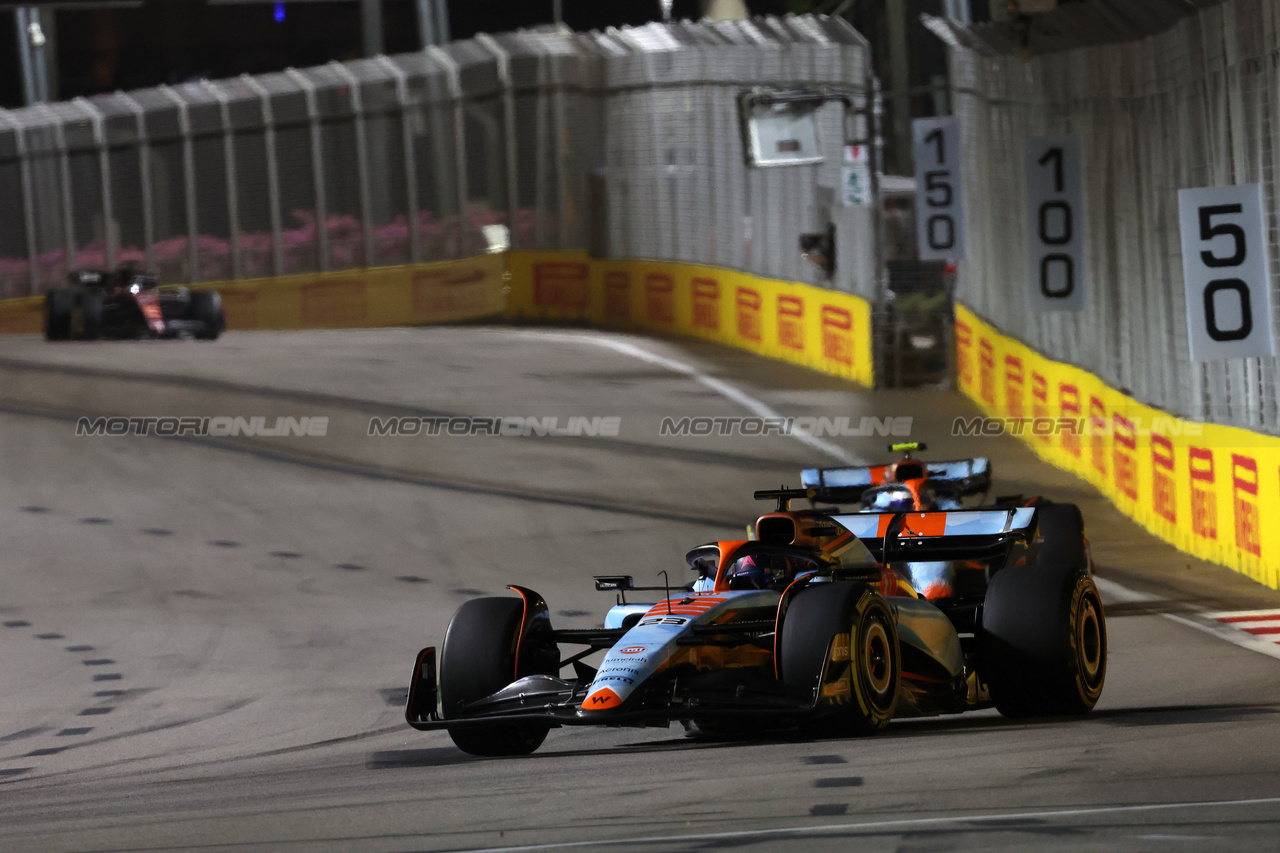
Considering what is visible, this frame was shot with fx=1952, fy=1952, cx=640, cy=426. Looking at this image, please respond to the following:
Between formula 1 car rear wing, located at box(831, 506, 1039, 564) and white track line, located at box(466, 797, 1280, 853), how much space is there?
3701mm

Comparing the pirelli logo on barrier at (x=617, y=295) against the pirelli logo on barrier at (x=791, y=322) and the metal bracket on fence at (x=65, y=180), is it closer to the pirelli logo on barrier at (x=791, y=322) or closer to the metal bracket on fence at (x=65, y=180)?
the pirelli logo on barrier at (x=791, y=322)

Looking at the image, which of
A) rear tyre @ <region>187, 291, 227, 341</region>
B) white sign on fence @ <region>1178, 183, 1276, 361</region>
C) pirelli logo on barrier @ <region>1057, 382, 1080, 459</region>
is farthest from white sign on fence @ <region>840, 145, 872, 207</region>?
white sign on fence @ <region>1178, 183, 1276, 361</region>

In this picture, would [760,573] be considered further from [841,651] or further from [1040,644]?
[1040,644]

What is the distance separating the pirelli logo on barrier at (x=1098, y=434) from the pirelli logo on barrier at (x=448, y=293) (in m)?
18.1

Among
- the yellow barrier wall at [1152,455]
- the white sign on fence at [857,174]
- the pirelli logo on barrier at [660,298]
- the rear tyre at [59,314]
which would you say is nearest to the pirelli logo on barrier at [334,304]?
the pirelli logo on barrier at [660,298]

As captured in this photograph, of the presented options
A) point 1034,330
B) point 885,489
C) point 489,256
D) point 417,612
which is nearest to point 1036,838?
point 885,489

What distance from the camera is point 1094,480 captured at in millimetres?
16938

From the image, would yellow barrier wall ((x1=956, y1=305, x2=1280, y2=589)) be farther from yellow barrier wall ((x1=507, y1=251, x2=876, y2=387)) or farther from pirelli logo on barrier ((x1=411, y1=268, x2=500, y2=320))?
pirelli logo on barrier ((x1=411, y1=268, x2=500, y2=320))

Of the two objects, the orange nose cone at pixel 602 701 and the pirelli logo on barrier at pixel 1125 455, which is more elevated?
the orange nose cone at pixel 602 701

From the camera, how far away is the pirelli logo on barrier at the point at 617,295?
107 ft

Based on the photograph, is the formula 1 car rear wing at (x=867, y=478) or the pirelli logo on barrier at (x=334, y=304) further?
the pirelli logo on barrier at (x=334, y=304)

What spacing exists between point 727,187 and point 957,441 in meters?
10.5

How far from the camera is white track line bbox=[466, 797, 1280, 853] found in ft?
17.6

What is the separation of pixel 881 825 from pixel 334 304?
29737 mm
